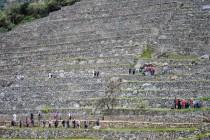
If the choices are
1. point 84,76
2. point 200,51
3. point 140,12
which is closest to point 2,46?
point 140,12

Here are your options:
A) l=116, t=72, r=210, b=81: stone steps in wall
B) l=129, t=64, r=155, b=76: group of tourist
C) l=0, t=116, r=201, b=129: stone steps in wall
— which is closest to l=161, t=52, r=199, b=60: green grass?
l=129, t=64, r=155, b=76: group of tourist

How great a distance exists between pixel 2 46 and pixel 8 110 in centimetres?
2329

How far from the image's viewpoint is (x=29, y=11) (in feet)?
283

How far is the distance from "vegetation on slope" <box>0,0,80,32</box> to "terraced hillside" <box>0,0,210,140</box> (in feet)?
23.5

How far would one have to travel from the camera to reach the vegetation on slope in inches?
3302

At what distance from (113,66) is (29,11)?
125 ft

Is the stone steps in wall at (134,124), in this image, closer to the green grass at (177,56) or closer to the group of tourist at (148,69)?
the group of tourist at (148,69)

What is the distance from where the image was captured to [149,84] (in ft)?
146

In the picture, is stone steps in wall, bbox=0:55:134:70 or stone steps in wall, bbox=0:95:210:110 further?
stone steps in wall, bbox=0:55:134:70

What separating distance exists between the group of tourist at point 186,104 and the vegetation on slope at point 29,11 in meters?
46.2

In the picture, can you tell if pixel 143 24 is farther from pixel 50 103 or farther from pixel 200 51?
pixel 50 103

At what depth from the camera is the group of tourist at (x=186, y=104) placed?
3953 cm

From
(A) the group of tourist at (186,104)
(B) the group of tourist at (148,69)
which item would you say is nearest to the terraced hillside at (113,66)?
(B) the group of tourist at (148,69)

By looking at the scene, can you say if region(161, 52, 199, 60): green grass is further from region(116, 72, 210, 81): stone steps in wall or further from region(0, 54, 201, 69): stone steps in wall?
region(116, 72, 210, 81): stone steps in wall
